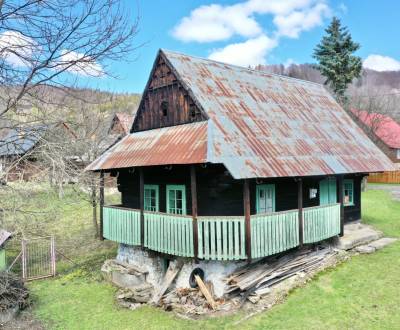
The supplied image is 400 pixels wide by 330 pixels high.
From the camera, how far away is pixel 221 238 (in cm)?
1155

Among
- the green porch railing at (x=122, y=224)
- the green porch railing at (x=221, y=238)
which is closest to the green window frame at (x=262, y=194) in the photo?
the green porch railing at (x=221, y=238)

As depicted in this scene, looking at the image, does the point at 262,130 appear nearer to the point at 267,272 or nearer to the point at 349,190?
the point at 267,272

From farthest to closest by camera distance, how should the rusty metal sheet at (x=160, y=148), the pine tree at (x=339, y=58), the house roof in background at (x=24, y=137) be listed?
the pine tree at (x=339, y=58)
the rusty metal sheet at (x=160, y=148)
the house roof in background at (x=24, y=137)

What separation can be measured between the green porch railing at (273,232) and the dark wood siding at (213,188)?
1.65 m

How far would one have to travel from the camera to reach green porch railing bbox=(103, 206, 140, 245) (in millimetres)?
13922

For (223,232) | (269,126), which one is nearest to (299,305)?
(223,232)

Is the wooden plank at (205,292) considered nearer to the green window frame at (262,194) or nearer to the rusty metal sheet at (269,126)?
the green window frame at (262,194)

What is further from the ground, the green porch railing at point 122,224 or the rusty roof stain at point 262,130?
the rusty roof stain at point 262,130

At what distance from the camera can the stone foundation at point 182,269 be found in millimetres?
12078

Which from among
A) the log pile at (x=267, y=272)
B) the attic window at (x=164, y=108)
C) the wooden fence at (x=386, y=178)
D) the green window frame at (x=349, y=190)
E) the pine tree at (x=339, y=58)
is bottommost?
the log pile at (x=267, y=272)

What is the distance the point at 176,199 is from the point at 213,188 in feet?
6.13

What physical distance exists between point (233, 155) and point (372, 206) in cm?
1786

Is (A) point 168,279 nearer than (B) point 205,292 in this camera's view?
No

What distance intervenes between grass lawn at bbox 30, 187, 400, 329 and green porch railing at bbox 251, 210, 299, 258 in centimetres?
145
